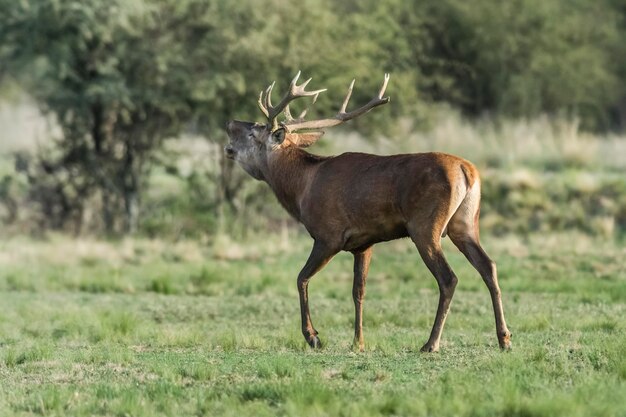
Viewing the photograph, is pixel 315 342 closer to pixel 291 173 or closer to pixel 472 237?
pixel 472 237

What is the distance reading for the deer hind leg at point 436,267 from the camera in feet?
37.4

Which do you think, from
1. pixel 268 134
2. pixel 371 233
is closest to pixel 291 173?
pixel 268 134

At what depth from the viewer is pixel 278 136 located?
13359 millimetres

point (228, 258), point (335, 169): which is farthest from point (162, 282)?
point (335, 169)

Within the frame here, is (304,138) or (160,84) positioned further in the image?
(160,84)

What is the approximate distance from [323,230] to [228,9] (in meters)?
14.6

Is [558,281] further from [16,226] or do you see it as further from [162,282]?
[16,226]

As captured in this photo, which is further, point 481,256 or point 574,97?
point 574,97

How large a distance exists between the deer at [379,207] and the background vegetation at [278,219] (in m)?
0.59

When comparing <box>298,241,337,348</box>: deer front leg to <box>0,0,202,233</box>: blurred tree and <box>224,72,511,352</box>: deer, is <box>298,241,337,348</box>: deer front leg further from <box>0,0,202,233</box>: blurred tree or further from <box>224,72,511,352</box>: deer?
<box>0,0,202,233</box>: blurred tree

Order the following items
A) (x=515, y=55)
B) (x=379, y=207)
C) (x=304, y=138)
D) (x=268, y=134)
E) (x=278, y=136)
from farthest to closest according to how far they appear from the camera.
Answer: (x=515, y=55), (x=304, y=138), (x=268, y=134), (x=278, y=136), (x=379, y=207)

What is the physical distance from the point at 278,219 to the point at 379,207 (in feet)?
51.2

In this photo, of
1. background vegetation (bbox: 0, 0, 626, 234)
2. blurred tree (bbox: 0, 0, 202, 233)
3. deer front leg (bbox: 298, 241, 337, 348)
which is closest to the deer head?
deer front leg (bbox: 298, 241, 337, 348)

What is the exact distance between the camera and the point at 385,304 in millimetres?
16562
